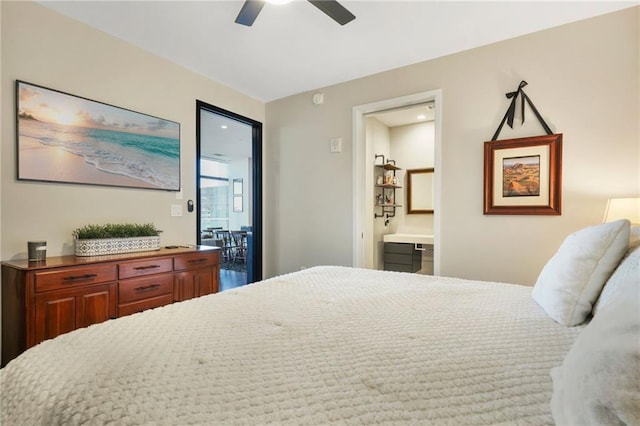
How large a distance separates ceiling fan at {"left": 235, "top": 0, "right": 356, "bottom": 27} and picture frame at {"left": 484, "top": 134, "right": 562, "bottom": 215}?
1.61 m

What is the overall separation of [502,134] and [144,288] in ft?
10.4

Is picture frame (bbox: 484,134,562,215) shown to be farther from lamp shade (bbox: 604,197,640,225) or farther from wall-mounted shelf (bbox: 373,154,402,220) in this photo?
wall-mounted shelf (bbox: 373,154,402,220)

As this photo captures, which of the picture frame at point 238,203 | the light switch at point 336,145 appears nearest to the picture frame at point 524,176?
the light switch at point 336,145

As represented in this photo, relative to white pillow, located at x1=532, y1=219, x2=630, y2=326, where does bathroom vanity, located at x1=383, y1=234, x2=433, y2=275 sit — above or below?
below

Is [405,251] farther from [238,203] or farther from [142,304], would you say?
[238,203]

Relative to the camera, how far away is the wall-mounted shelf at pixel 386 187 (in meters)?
4.52

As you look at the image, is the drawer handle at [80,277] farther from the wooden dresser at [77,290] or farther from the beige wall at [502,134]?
the beige wall at [502,134]

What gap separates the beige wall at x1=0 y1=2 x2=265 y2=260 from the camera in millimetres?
2107

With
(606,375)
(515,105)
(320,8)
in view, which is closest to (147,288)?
(320,8)

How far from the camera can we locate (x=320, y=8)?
79.4 inches

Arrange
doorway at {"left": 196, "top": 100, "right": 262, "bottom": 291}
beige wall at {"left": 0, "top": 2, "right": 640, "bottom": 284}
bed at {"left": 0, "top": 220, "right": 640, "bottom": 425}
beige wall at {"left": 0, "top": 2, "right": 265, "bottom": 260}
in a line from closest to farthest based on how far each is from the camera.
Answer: bed at {"left": 0, "top": 220, "right": 640, "bottom": 425}, beige wall at {"left": 0, "top": 2, "right": 265, "bottom": 260}, beige wall at {"left": 0, "top": 2, "right": 640, "bottom": 284}, doorway at {"left": 196, "top": 100, "right": 262, "bottom": 291}

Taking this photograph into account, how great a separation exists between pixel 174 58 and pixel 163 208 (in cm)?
146

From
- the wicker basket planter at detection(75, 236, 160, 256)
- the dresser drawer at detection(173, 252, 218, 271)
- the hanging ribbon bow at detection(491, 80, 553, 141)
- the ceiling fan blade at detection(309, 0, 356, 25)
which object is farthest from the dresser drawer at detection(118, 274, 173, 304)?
A: the hanging ribbon bow at detection(491, 80, 553, 141)

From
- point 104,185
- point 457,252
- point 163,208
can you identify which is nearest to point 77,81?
point 104,185
